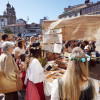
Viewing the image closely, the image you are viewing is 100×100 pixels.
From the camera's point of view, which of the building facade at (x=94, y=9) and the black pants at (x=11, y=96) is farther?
the building facade at (x=94, y=9)

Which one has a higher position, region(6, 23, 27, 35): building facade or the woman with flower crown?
region(6, 23, 27, 35): building facade

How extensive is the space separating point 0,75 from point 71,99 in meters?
1.91

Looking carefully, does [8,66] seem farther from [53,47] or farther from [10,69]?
[53,47]

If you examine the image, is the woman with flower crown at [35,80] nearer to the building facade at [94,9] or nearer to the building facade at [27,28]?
the building facade at [94,9]

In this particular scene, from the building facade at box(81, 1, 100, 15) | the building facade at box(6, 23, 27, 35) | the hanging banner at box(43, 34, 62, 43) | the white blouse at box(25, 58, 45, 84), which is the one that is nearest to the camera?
the white blouse at box(25, 58, 45, 84)

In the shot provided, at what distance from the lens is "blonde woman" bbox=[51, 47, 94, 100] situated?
50.9 inches

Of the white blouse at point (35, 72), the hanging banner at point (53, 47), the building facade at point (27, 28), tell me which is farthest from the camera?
the building facade at point (27, 28)

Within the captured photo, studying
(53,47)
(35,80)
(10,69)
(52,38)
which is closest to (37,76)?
(35,80)

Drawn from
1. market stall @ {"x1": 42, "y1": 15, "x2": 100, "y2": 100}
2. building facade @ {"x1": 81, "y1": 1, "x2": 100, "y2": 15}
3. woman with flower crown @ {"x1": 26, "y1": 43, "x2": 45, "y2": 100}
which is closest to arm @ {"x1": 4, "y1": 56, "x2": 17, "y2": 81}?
woman with flower crown @ {"x1": 26, "y1": 43, "x2": 45, "y2": 100}

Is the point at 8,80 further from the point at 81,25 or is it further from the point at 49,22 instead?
the point at 81,25

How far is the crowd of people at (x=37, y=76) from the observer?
130cm

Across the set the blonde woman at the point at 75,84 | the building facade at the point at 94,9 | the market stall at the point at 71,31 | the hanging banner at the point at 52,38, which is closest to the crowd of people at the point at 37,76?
the blonde woman at the point at 75,84

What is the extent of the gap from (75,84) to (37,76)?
47.6 inches

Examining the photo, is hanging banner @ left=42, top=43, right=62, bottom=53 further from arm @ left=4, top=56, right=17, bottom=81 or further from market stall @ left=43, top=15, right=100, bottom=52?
arm @ left=4, top=56, right=17, bottom=81
